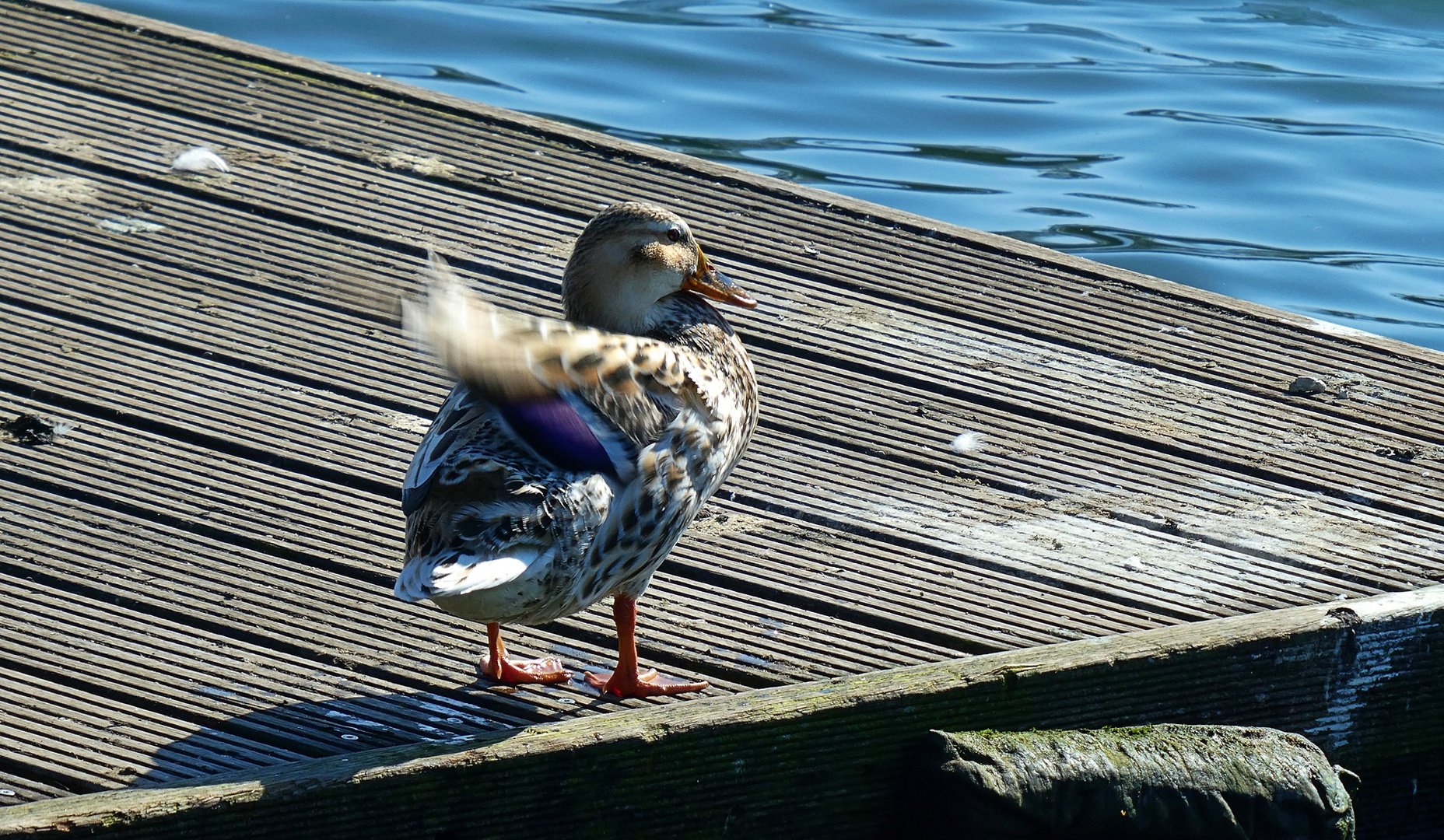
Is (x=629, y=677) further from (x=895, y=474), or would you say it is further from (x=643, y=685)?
(x=895, y=474)

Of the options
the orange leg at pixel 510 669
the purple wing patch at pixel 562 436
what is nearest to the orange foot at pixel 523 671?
the orange leg at pixel 510 669

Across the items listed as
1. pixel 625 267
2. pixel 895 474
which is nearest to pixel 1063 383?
pixel 895 474

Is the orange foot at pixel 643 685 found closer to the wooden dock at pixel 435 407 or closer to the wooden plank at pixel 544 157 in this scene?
the wooden dock at pixel 435 407

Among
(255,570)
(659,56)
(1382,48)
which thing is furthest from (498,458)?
(1382,48)

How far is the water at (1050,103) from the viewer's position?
7.99 meters

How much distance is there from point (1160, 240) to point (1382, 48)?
3.67 m

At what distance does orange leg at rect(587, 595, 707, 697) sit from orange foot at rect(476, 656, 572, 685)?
57 mm

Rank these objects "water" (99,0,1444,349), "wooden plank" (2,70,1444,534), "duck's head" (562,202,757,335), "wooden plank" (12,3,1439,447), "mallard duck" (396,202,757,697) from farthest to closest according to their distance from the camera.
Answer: "water" (99,0,1444,349) → "wooden plank" (12,3,1439,447) → "wooden plank" (2,70,1444,534) → "duck's head" (562,202,757,335) → "mallard duck" (396,202,757,697)

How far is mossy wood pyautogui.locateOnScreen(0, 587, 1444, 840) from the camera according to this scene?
8.41 feet

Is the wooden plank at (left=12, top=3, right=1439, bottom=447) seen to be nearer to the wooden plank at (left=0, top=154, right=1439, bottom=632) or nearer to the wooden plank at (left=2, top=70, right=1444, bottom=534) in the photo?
the wooden plank at (left=2, top=70, right=1444, bottom=534)

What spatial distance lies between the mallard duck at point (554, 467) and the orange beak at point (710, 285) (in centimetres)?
29

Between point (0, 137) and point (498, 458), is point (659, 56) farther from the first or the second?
point (498, 458)

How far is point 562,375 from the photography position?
2865 millimetres

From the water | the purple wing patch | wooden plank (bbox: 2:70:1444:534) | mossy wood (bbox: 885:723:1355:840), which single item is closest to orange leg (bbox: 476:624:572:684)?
the purple wing patch
